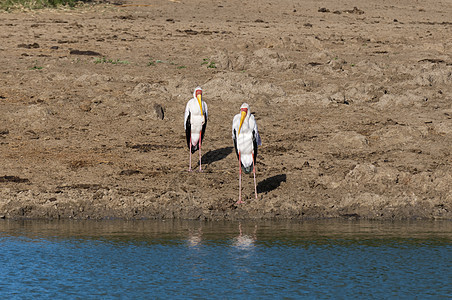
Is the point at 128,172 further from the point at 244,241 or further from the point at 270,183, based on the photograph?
the point at 244,241

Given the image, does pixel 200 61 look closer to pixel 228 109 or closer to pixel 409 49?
pixel 228 109

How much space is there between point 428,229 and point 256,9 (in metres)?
26.6

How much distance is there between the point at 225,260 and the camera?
9.17 meters

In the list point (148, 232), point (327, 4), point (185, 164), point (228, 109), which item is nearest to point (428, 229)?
point (148, 232)

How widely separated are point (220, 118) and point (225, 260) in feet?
27.8

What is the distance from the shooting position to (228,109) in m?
18.0

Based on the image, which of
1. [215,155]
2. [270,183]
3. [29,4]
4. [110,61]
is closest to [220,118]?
[215,155]

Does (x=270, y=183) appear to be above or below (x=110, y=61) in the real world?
below

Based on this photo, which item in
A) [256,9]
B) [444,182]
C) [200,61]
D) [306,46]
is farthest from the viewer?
[256,9]

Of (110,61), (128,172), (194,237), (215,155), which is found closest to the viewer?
(194,237)

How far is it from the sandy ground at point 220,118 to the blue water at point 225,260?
0.69 meters

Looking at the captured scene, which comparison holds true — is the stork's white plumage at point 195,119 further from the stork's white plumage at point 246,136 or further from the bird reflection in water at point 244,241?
the bird reflection in water at point 244,241

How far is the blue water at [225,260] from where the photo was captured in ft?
26.2

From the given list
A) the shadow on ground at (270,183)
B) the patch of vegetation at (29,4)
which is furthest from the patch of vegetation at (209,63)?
the patch of vegetation at (29,4)
